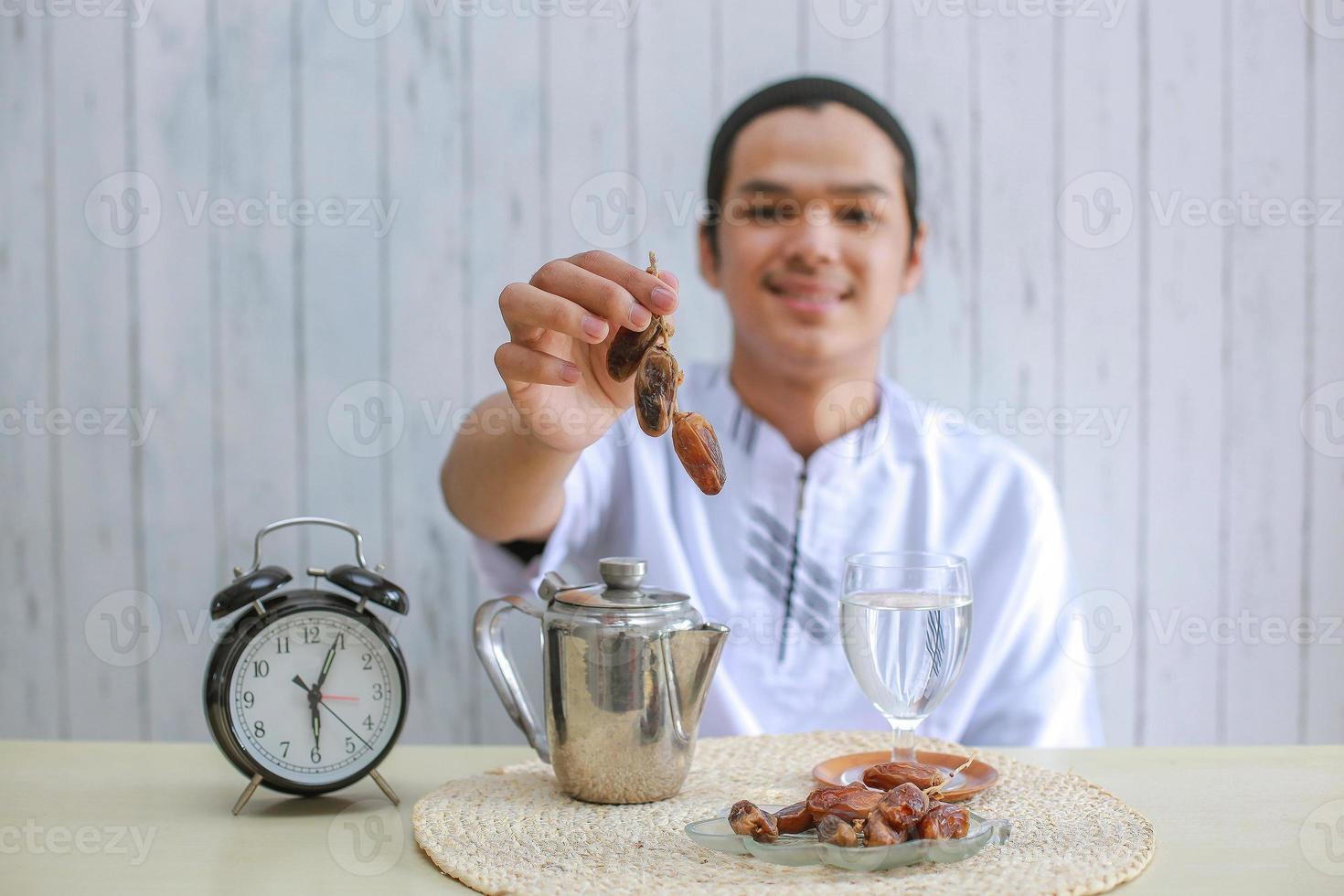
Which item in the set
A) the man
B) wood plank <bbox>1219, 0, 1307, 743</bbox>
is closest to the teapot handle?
the man

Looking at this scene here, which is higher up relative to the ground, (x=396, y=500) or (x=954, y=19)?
(x=954, y=19)

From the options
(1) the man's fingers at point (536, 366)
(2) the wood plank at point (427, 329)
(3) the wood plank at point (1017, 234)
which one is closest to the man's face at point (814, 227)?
(3) the wood plank at point (1017, 234)

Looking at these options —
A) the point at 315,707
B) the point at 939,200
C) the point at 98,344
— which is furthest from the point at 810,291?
the point at 98,344

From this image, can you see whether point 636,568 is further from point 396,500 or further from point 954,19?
point 954,19

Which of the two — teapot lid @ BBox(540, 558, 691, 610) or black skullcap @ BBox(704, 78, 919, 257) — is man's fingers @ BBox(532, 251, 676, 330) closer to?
teapot lid @ BBox(540, 558, 691, 610)

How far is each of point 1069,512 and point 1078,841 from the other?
3.82ft

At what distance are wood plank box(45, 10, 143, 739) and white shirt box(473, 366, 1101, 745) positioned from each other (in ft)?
2.40

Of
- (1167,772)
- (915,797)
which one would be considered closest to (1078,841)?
(915,797)

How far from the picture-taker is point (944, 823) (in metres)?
0.74

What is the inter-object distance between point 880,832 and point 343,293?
136cm

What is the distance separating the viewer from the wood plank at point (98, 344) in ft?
5.93

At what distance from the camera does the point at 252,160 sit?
5.91 ft

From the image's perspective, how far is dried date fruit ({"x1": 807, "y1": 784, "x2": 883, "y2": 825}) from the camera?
74 cm

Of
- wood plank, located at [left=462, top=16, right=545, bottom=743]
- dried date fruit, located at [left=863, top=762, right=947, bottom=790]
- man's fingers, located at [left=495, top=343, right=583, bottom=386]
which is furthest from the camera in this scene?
wood plank, located at [left=462, top=16, right=545, bottom=743]
